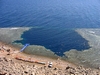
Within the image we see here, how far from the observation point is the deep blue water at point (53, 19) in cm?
7306

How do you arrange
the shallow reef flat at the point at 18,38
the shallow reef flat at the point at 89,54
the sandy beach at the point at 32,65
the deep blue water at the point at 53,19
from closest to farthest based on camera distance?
1. the sandy beach at the point at 32,65
2. the shallow reef flat at the point at 89,54
3. the shallow reef flat at the point at 18,38
4. the deep blue water at the point at 53,19

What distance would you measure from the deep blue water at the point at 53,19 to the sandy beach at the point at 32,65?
6.80m

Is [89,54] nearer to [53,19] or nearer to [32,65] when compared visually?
[32,65]

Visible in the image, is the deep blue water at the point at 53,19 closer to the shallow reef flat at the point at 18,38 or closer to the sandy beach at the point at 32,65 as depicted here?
the shallow reef flat at the point at 18,38

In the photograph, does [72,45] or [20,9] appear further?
[20,9]

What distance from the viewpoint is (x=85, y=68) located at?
5891 centimetres

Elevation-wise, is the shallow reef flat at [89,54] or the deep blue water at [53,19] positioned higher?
the deep blue water at [53,19]

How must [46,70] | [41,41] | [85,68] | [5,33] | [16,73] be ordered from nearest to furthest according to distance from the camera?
[16,73] < [46,70] < [85,68] < [41,41] < [5,33]

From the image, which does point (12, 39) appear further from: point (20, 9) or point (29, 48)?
point (20, 9)

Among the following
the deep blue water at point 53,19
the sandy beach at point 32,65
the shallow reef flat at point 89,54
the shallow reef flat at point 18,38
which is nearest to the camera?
the sandy beach at point 32,65

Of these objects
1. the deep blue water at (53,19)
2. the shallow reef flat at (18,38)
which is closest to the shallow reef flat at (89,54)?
the deep blue water at (53,19)

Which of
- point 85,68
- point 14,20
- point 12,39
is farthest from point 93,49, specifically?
point 14,20

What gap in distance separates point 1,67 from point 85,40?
3519 centimetres

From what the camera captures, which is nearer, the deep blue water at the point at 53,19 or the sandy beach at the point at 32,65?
the sandy beach at the point at 32,65
